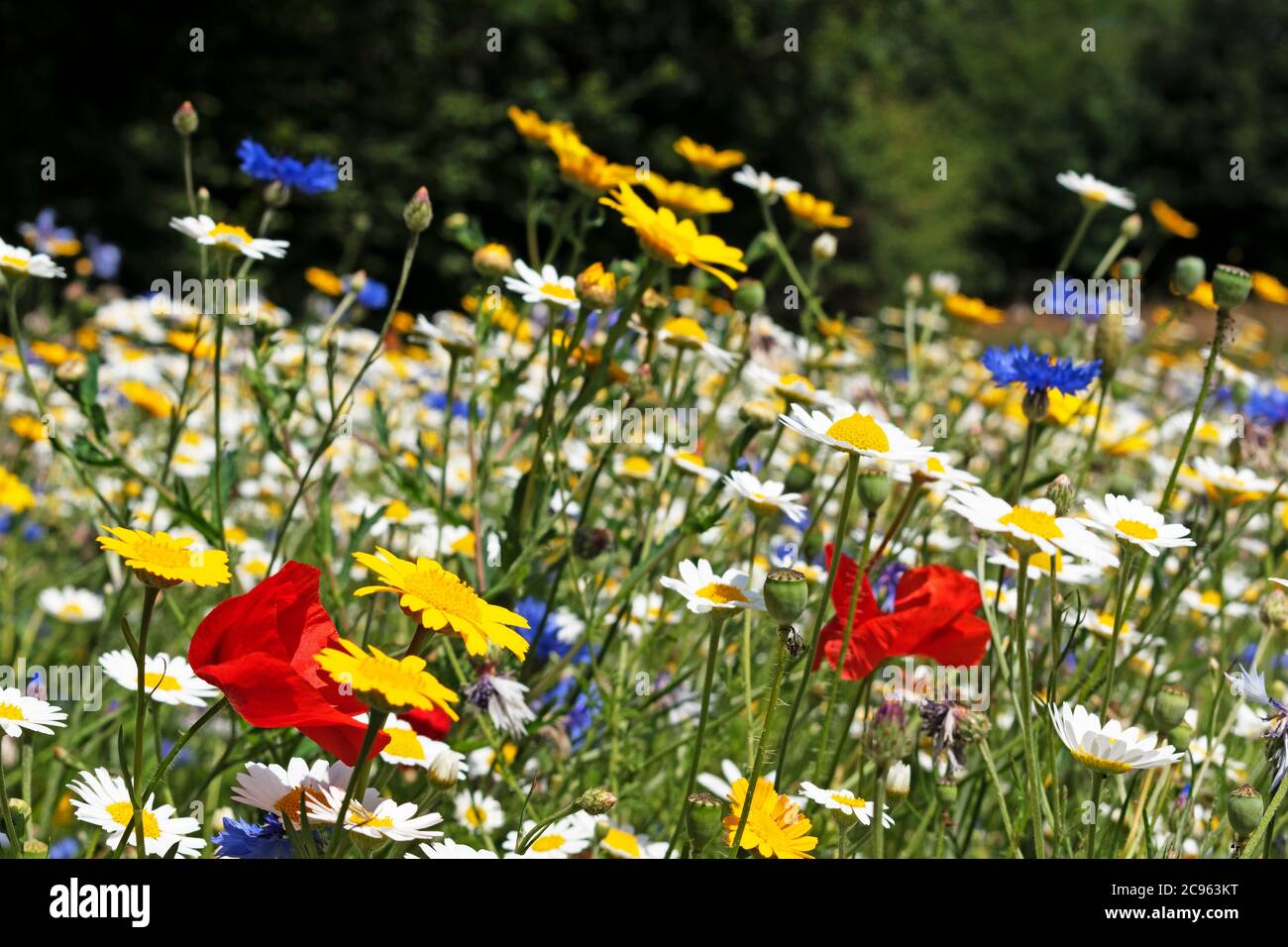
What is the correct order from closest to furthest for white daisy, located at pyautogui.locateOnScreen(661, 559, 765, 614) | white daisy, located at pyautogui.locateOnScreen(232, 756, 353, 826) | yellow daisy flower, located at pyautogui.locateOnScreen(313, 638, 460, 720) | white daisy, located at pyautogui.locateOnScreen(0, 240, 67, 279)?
yellow daisy flower, located at pyautogui.locateOnScreen(313, 638, 460, 720) < white daisy, located at pyautogui.locateOnScreen(232, 756, 353, 826) < white daisy, located at pyautogui.locateOnScreen(661, 559, 765, 614) < white daisy, located at pyautogui.locateOnScreen(0, 240, 67, 279)

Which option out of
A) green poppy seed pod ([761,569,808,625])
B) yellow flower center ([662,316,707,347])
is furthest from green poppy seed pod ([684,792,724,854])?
yellow flower center ([662,316,707,347])

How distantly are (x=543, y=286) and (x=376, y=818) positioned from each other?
21.3 inches

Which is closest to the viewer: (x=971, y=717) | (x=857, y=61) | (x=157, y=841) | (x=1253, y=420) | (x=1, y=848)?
(x=157, y=841)

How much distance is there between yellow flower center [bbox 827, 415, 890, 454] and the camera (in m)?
0.76

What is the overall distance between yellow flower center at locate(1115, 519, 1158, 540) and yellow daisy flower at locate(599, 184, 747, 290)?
31 cm

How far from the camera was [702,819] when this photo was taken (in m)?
0.67

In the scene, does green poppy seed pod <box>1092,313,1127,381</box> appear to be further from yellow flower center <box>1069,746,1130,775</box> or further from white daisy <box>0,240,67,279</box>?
white daisy <box>0,240,67,279</box>

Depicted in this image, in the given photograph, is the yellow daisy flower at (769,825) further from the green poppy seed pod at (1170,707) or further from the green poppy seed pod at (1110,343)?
the green poppy seed pod at (1110,343)

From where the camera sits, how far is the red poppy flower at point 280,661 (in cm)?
62

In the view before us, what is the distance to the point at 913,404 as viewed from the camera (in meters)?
1.43

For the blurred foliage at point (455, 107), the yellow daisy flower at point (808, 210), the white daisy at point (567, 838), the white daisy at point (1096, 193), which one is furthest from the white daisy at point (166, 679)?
the blurred foliage at point (455, 107)
